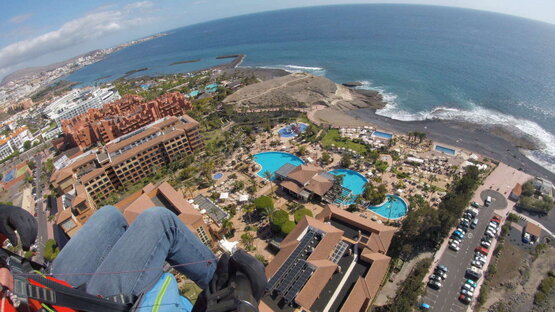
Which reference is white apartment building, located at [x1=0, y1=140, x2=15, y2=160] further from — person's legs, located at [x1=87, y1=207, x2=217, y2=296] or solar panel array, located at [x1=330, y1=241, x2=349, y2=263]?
person's legs, located at [x1=87, y1=207, x2=217, y2=296]

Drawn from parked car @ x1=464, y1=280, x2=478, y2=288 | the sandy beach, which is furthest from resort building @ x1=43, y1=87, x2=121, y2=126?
parked car @ x1=464, y1=280, x2=478, y2=288

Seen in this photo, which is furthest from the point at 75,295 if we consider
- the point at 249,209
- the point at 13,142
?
the point at 13,142

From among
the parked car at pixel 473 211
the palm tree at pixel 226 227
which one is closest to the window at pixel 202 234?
the palm tree at pixel 226 227

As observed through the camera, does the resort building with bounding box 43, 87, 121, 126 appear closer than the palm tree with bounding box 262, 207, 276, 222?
No

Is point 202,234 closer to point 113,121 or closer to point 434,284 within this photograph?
point 434,284

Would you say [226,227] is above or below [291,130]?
below

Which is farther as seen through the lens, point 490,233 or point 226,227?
point 226,227
